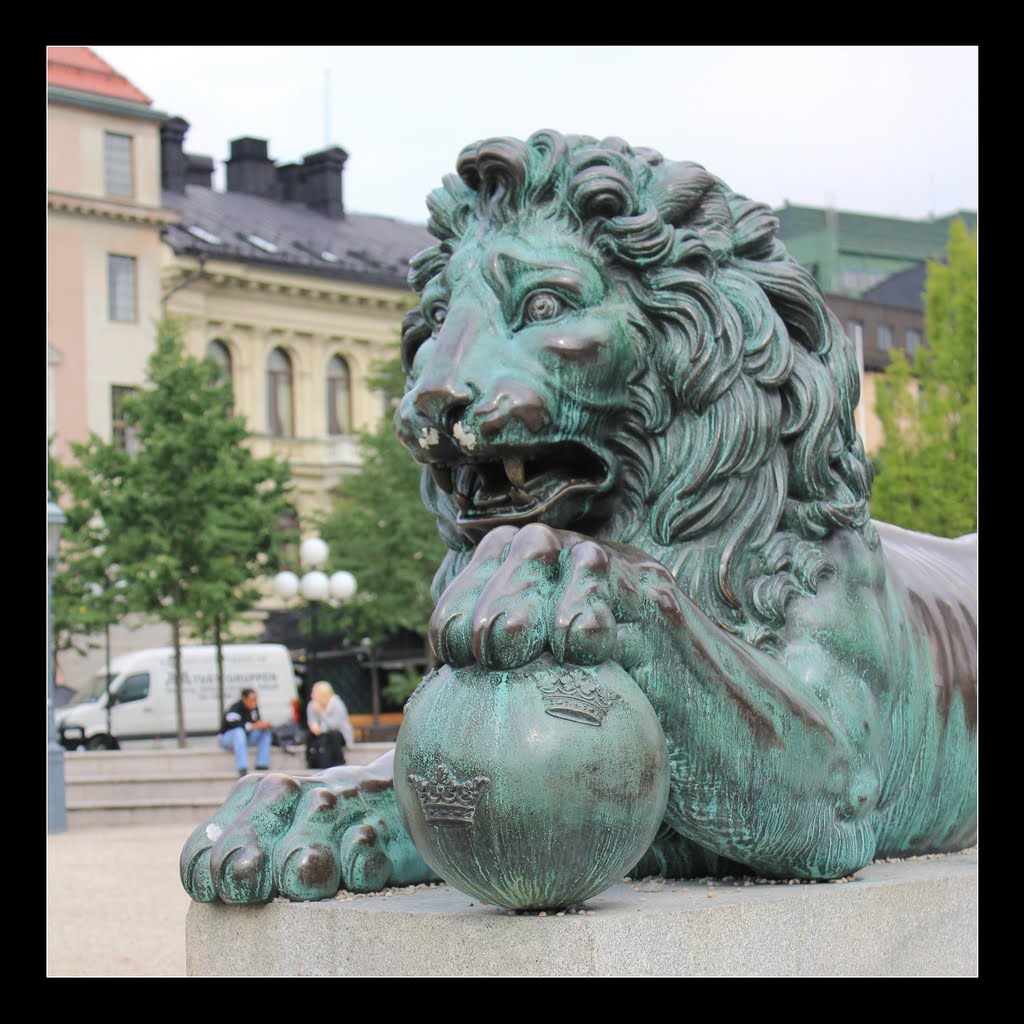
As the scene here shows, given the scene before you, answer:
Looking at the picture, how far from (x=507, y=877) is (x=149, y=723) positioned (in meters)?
28.5

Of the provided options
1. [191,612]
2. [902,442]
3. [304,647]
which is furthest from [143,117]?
[902,442]

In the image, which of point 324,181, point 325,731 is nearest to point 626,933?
point 325,731

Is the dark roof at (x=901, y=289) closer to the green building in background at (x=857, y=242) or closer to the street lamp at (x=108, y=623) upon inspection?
the green building in background at (x=857, y=242)

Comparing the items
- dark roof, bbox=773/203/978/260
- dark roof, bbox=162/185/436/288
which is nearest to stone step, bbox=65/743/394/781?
dark roof, bbox=162/185/436/288

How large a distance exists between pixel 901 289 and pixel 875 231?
5206 millimetres

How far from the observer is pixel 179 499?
3020 centimetres

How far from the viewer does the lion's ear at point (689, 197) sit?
12.1 feet

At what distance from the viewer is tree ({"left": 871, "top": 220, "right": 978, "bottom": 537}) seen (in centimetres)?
3062

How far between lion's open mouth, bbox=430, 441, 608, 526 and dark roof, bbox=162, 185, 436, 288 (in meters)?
38.9

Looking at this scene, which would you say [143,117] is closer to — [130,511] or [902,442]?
[130,511]

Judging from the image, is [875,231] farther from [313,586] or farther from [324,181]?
[313,586]

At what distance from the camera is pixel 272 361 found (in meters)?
44.5

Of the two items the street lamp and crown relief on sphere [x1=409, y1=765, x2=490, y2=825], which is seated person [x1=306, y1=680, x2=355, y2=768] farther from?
crown relief on sphere [x1=409, y1=765, x2=490, y2=825]

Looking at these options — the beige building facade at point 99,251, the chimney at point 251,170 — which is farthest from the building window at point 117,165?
the chimney at point 251,170
